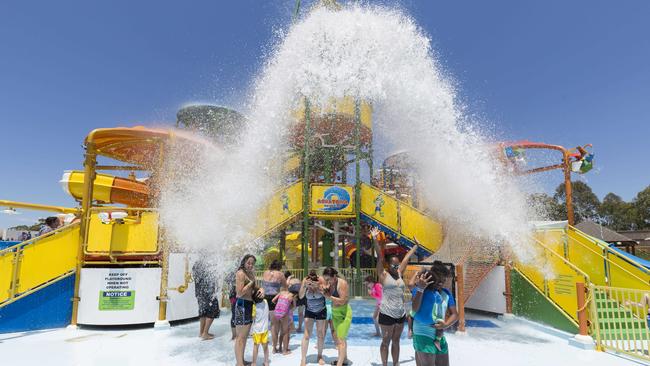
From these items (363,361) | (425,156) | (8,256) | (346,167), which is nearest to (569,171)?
(425,156)

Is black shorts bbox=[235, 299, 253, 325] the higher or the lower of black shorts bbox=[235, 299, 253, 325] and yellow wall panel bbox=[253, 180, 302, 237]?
the lower

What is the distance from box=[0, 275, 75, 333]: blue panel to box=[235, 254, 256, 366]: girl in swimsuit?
19.3ft

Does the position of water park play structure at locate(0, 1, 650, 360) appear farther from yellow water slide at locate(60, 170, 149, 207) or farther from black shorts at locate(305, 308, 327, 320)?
black shorts at locate(305, 308, 327, 320)

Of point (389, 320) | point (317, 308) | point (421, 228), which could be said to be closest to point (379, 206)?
point (421, 228)

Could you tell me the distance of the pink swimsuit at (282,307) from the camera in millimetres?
6664

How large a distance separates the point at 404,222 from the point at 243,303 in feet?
27.4

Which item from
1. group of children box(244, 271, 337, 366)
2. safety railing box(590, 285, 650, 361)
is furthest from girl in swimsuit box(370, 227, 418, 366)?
safety railing box(590, 285, 650, 361)

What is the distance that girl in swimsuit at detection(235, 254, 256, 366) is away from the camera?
17.1ft

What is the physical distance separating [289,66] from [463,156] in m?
6.94

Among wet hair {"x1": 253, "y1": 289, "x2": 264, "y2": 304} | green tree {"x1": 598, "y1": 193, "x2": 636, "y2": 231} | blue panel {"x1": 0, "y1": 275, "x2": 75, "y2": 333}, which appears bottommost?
blue panel {"x1": 0, "y1": 275, "x2": 75, "y2": 333}

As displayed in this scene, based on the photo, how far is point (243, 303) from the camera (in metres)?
5.34

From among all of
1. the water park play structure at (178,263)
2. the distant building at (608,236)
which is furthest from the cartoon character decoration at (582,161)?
the distant building at (608,236)

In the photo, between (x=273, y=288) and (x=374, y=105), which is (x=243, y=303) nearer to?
(x=273, y=288)

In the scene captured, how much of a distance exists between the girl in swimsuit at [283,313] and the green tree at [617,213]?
6441 cm
